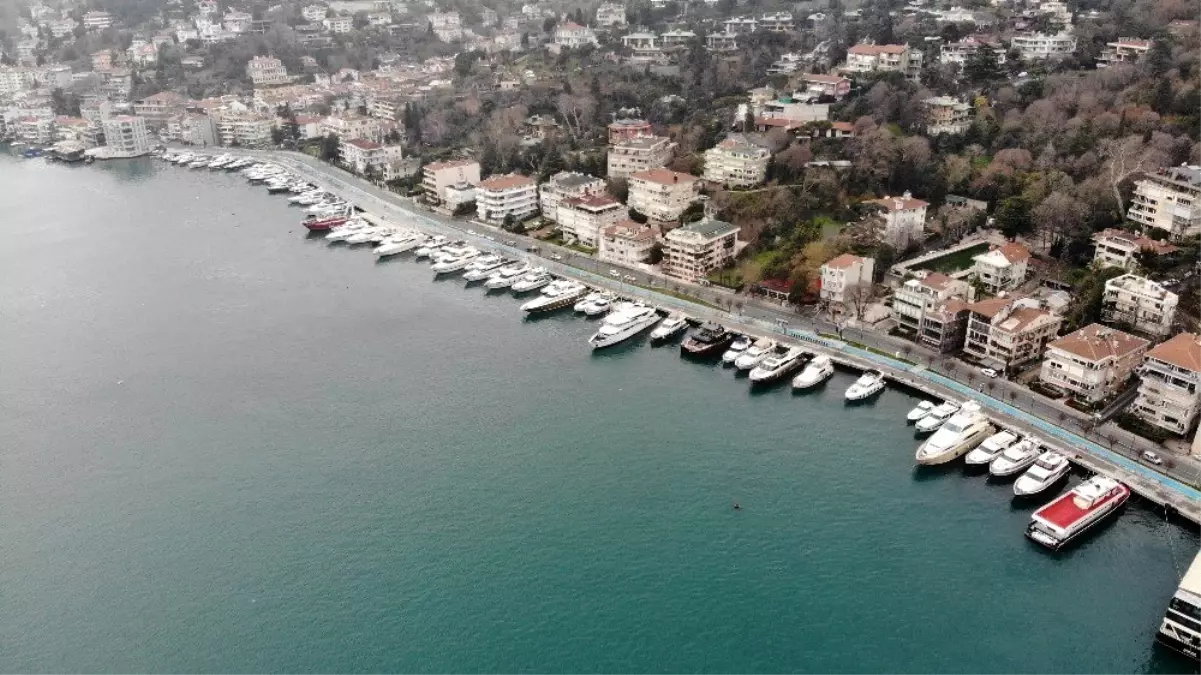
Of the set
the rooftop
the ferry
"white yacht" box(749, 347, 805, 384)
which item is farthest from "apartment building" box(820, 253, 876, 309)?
the ferry

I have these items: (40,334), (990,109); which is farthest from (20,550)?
(990,109)

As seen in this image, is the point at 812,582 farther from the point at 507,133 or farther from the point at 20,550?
the point at 507,133

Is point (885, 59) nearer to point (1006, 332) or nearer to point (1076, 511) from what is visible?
point (1006, 332)

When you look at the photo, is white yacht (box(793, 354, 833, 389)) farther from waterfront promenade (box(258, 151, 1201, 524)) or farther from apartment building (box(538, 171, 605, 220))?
apartment building (box(538, 171, 605, 220))

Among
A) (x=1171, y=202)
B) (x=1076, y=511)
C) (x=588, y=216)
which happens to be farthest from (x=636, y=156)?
(x=1076, y=511)

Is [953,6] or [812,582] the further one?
[953,6]

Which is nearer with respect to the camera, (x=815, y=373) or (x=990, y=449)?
(x=990, y=449)
